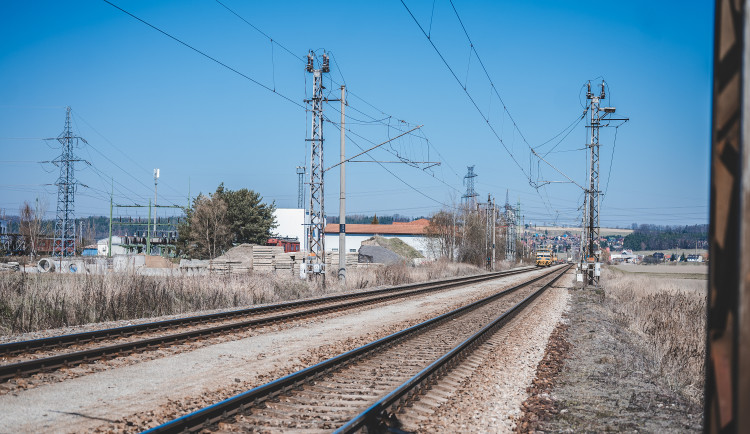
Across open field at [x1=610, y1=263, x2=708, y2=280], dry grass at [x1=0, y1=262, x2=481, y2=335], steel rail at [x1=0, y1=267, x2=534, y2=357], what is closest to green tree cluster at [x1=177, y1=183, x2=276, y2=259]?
dry grass at [x1=0, y1=262, x2=481, y2=335]

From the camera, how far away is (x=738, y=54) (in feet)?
5.31

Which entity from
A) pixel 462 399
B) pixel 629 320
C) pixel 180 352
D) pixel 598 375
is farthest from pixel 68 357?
pixel 629 320

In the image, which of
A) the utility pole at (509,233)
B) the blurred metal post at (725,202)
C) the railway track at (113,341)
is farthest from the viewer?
the utility pole at (509,233)

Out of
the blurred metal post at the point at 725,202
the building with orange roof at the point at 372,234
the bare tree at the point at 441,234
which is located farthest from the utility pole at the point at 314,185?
the building with orange roof at the point at 372,234

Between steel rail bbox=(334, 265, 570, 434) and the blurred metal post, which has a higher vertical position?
the blurred metal post

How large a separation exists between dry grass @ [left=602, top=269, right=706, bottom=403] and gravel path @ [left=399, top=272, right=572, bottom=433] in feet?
8.20

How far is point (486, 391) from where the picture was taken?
27.7 feet

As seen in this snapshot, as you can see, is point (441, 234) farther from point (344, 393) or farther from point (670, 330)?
point (344, 393)

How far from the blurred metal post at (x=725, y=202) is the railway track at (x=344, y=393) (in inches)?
177

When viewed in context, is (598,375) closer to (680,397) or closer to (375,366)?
(680,397)

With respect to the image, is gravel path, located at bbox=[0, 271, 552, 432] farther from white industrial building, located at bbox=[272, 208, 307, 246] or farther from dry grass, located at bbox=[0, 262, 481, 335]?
white industrial building, located at bbox=[272, 208, 307, 246]

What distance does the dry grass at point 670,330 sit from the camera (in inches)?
421

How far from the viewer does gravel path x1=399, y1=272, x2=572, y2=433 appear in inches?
265

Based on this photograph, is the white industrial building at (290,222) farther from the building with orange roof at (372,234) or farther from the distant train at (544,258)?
the distant train at (544,258)
